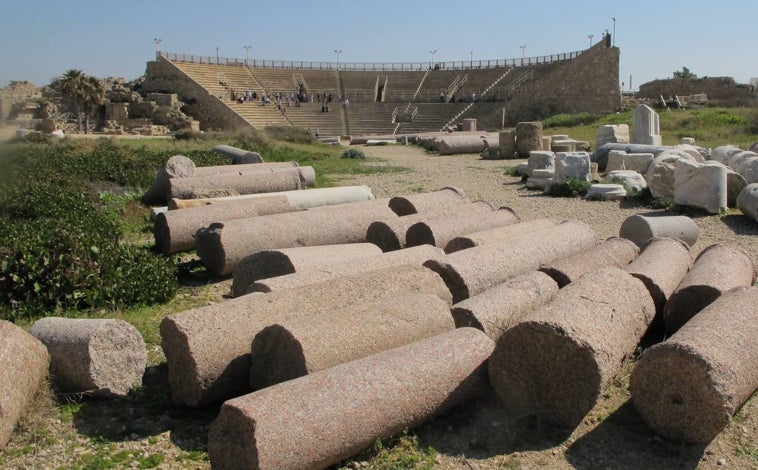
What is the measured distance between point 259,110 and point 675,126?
25263 millimetres

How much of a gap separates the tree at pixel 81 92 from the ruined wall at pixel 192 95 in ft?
22.6

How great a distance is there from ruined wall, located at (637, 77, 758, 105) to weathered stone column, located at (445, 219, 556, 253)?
126 ft

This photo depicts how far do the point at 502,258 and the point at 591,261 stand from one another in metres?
1.06

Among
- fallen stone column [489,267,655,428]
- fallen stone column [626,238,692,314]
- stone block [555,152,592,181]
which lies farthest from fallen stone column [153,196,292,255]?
stone block [555,152,592,181]

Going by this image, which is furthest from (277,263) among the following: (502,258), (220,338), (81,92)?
(81,92)

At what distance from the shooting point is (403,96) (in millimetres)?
51344

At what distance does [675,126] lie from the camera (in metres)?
32.5

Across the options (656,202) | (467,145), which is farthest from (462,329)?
(467,145)

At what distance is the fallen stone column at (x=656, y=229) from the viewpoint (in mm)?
9656

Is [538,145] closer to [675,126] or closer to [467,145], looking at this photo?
[467,145]

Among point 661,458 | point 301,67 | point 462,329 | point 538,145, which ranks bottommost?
point 661,458

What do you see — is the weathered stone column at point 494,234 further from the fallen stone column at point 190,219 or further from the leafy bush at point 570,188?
the leafy bush at point 570,188

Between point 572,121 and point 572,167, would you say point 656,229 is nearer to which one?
point 572,167

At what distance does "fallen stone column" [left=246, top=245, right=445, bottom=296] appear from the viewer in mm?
6703
